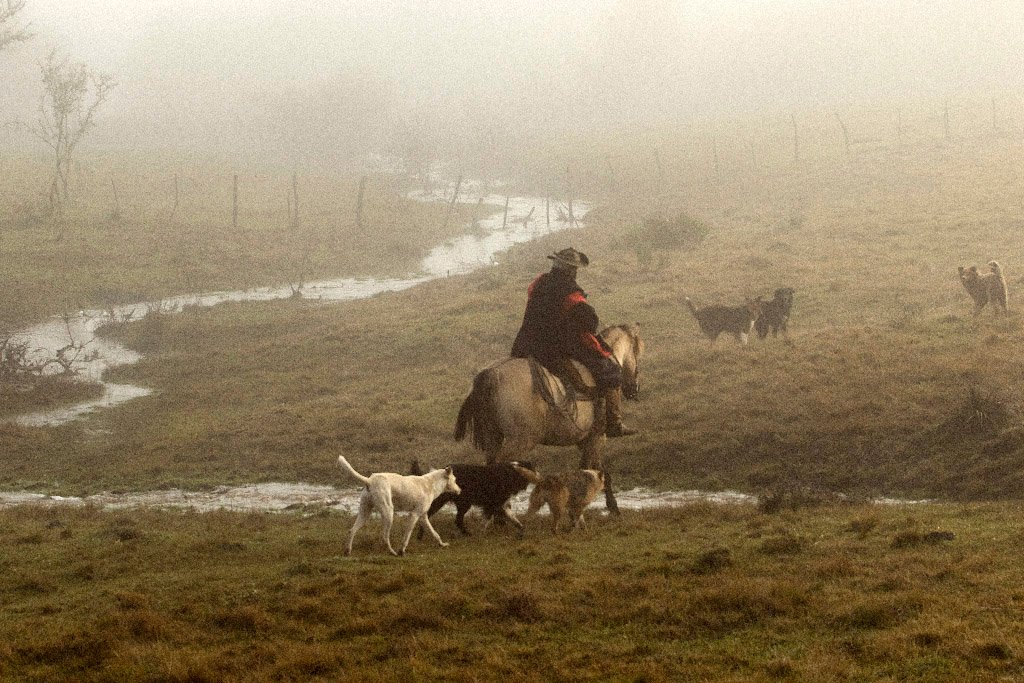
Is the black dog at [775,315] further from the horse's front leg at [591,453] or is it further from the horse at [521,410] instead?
the horse at [521,410]

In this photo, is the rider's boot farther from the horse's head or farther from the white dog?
the white dog

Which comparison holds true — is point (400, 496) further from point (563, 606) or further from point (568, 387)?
point (563, 606)

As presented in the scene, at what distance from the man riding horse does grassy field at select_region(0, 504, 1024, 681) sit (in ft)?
8.85

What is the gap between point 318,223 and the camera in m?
74.1

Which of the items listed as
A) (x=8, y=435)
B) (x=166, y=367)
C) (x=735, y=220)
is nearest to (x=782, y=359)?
(x=8, y=435)

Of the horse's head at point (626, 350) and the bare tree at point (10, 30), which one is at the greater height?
the bare tree at point (10, 30)

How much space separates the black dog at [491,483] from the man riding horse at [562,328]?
1.99 meters

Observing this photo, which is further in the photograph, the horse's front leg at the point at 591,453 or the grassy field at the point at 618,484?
the horse's front leg at the point at 591,453

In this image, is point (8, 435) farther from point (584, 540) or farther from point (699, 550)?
point (699, 550)

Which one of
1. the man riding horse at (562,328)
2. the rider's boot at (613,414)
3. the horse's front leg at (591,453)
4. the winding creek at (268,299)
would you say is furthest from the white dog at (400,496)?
the winding creek at (268,299)

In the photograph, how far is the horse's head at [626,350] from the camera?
17.2 m

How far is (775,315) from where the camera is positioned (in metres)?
30.2

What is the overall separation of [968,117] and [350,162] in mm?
64272

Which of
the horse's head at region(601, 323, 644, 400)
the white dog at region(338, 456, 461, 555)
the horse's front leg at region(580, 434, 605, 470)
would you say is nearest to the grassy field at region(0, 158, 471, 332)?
the horse's head at region(601, 323, 644, 400)
